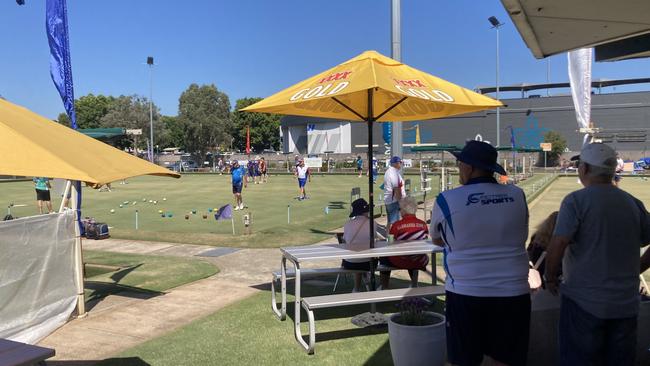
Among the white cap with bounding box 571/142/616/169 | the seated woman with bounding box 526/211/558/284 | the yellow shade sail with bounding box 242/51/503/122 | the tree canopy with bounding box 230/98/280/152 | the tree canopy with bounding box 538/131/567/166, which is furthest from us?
the tree canopy with bounding box 230/98/280/152

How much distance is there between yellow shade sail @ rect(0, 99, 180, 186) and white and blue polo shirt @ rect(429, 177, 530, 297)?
7.14ft

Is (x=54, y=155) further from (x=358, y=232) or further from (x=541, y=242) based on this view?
(x=358, y=232)

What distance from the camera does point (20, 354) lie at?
10.2ft

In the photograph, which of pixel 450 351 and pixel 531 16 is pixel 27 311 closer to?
pixel 450 351


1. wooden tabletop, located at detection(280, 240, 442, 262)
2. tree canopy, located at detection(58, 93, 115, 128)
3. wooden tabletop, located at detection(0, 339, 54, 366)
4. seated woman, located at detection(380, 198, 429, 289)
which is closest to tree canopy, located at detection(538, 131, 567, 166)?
seated woman, located at detection(380, 198, 429, 289)

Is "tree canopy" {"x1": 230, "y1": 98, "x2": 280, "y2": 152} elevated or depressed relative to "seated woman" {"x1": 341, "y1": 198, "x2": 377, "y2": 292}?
elevated

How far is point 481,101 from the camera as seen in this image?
616 cm

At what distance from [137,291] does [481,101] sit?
17.9 ft

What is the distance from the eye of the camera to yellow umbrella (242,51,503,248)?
507 centimetres

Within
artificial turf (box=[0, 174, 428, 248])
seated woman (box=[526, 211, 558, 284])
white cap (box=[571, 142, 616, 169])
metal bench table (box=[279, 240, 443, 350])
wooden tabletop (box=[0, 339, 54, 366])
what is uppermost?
white cap (box=[571, 142, 616, 169])

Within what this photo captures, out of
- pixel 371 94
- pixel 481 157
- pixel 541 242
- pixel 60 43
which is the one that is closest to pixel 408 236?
pixel 371 94

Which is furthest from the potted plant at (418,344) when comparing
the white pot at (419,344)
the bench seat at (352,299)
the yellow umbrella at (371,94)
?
the yellow umbrella at (371,94)

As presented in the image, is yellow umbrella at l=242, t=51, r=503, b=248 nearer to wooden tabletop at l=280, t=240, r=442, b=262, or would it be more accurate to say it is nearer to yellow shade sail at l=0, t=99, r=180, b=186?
wooden tabletop at l=280, t=240, r=442, b=262

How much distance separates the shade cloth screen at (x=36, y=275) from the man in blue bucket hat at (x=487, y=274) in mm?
4754
